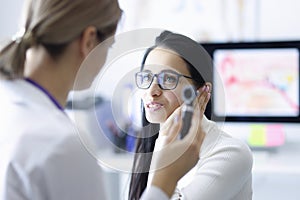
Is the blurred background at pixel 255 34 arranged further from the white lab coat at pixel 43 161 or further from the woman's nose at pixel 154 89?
the white lab coat at pixel 43 161

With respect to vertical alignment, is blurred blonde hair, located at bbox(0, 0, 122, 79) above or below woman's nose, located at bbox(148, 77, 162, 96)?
above

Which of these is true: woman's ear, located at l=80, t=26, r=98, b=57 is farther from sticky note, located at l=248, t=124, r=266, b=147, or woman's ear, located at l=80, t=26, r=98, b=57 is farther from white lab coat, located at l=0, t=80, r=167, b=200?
sticky note, located at l=248, t=124, r=266, b=147

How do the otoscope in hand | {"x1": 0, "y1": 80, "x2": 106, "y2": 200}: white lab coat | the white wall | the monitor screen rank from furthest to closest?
the white wall < the monitor screen < the otoscope in hand < {"x1": 0, "y1": 80, "x2": 106, "y2": 200}: white lab coat

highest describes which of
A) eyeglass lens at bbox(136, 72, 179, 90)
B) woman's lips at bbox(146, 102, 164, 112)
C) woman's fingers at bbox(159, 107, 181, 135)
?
eyeglass lens at bbox(136, 72, 179, 90)

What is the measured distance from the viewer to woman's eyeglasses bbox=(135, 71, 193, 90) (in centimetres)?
96

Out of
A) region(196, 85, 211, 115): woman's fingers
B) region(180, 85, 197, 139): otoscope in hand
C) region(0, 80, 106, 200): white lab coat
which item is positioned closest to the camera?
region(0, 80, 106, 200): white lab coat

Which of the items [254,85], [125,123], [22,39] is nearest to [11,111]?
[22,39]

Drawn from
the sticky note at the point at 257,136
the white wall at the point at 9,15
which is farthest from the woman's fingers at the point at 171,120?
the white wall at the point at 9,15

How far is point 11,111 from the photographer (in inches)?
30.6

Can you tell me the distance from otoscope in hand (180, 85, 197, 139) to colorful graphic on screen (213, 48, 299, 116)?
1279mm

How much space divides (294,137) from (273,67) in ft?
1.22

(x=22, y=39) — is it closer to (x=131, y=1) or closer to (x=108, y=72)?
(x=108, y=72)

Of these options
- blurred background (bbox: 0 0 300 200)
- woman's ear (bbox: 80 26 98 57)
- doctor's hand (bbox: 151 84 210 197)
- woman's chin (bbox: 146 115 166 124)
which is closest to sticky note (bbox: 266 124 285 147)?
blurred background (bbox: 0 0 300 200)

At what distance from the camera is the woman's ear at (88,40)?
0.80 metres
